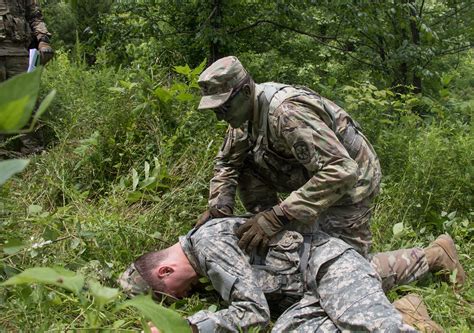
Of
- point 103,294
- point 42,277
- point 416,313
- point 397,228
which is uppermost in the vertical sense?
point 42,277

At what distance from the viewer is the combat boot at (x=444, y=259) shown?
118 inches

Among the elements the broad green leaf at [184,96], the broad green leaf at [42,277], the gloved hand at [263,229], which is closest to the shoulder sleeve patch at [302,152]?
the gloved hand at [263,229]

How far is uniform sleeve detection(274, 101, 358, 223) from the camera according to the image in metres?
2.53

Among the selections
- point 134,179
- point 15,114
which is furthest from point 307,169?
point 15,114

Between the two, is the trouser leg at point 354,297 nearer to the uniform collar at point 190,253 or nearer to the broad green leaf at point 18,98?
the uniform collar at point 190,253

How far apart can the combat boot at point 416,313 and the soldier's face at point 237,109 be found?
1154mm

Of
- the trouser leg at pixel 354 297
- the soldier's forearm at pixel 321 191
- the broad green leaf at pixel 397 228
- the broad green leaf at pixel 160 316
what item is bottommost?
the broad green leaf at pixel 397 228

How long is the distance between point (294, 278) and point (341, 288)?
0.26m

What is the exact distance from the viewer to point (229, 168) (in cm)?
317

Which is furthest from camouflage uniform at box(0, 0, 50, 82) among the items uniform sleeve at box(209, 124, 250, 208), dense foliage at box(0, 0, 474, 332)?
uniform sleeve at box(209, 124, 250, 208)

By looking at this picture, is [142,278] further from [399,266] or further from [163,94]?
[163,94]

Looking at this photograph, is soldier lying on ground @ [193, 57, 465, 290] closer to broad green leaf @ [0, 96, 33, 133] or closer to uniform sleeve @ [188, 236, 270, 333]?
uniform sleeve @ [188, 236, 270, 333]

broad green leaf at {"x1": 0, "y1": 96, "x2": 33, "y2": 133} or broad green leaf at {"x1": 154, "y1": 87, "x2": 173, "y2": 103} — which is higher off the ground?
broad green leaf at {"x1": 0, "y1": 96, "x2": 33, "y2": 133}

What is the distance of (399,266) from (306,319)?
2.29 feet
